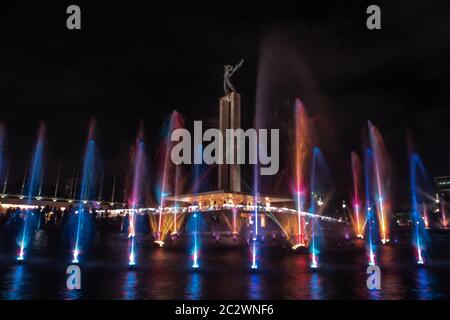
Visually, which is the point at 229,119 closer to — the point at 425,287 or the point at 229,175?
the point at 229,175

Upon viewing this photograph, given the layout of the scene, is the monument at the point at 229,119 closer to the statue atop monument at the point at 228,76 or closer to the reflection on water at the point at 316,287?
the statue atop monument at the point at 228,76

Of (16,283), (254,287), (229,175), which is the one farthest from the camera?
(229,175)

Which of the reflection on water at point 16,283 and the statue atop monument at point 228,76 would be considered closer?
the reflection on water at point 16,283

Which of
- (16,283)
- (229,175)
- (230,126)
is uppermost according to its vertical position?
(230,126)

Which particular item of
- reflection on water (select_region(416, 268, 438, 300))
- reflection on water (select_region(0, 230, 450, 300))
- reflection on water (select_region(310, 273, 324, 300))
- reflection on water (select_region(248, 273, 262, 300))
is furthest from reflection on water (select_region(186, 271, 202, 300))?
reflection on water (select_region(416, 268, 438, 300))

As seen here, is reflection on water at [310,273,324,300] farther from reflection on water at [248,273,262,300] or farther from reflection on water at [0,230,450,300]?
reflection on water at [248,273,262,300]

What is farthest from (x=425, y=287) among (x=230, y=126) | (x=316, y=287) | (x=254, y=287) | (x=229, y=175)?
(x=230, y=126)

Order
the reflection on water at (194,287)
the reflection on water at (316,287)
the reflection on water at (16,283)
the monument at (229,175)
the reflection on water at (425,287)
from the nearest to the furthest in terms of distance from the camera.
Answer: the reflection on water at (16,283) < the reflection on water at (194,287) < the reflection on water at (316,287) < the reflection on water at (425,287) < the monument at (229,175)

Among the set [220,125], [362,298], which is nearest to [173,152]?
[220,125]

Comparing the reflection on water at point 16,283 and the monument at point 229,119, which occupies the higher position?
the monument at point 229,119

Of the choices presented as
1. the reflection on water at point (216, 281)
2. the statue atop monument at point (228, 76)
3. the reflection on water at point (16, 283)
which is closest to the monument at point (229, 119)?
the statue atop monument at point (228, 76)
